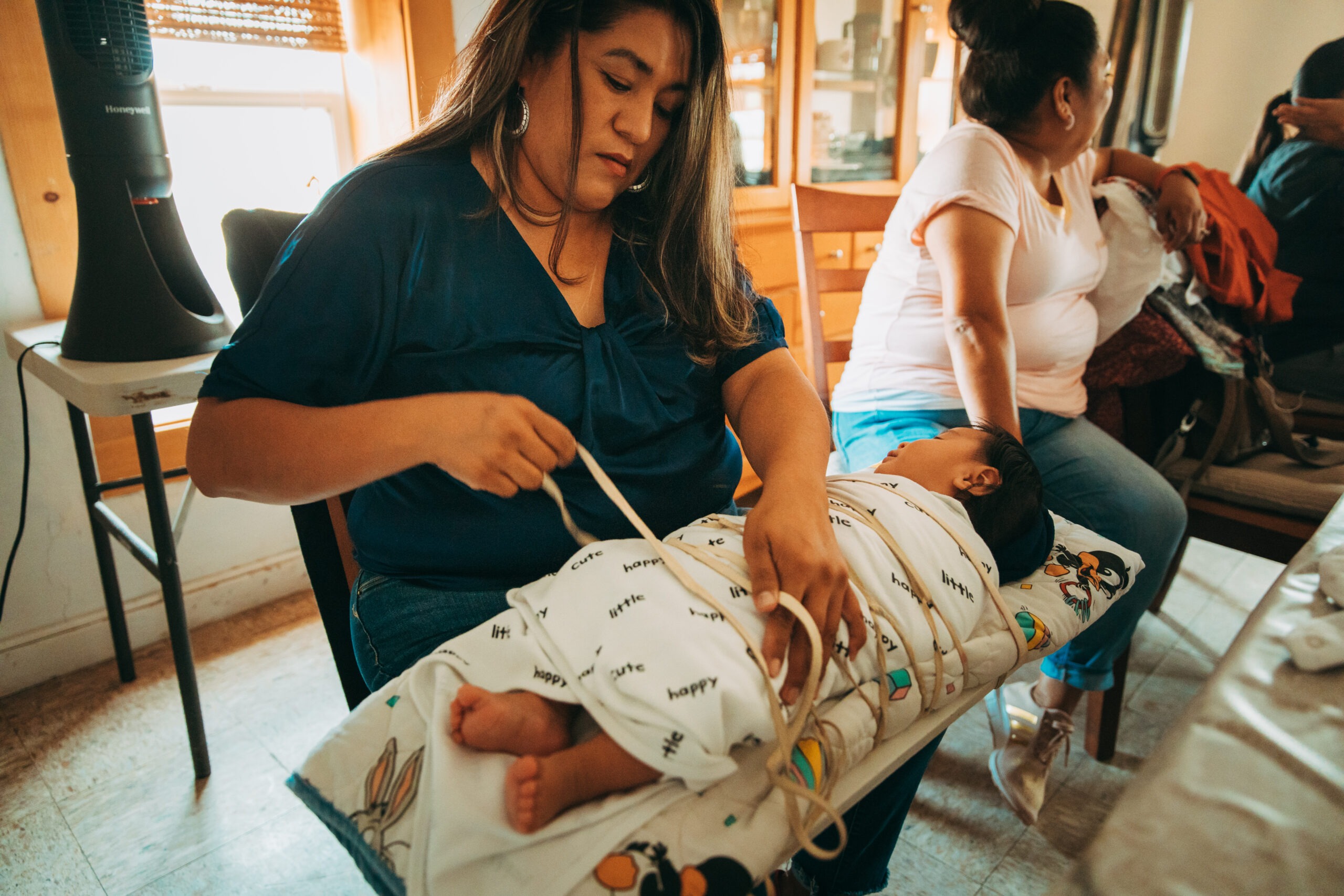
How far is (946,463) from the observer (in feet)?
3.32

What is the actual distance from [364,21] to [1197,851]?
6.71 ft

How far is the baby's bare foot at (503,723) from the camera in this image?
21.3 inches

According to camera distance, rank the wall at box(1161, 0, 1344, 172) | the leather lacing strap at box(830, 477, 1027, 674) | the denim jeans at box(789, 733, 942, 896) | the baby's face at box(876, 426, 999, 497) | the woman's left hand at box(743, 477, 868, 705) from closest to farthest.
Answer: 1. the woman's left hand at box(743, 477, 868, 705)
2. the leather lacing strap at box(830, 477, 1027, 674)
3. the denim jeans at box(789, 733, 942, 896)
4. the baby's face at box(876, 426, 999, 497)
5. the wall at box(1161, 0, 1344, 172)

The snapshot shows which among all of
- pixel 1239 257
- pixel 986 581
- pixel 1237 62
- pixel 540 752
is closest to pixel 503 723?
pixel 540 752

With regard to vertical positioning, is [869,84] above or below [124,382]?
above

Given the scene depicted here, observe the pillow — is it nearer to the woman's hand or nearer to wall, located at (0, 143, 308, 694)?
the woman's hand

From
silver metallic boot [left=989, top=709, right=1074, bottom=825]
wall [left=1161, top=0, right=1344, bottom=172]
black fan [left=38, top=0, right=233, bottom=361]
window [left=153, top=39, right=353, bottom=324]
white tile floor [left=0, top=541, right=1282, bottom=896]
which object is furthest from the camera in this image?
wall [left=1161, top=0, right=1344, bottom=172]

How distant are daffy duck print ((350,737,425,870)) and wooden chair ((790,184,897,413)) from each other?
108cm

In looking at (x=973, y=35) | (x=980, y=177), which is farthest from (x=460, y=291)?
(x=973, y=35)

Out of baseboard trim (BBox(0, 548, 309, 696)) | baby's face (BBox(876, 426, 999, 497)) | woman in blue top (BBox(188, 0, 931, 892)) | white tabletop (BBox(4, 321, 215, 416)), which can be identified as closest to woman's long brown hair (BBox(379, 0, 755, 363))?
woman in blue top (BBox(188, 0, 931, 892))

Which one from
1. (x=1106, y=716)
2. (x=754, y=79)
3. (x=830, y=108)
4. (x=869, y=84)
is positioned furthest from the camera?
(x=869, y=84)

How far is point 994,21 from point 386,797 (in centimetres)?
143

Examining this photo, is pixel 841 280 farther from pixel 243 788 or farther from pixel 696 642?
pixel 243 788

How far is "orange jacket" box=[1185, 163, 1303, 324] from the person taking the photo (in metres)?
1.55
